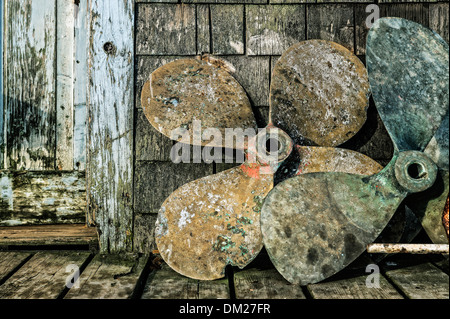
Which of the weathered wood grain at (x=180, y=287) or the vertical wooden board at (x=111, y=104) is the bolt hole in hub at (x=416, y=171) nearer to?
the weathered wood grain at (x=180, y=287)

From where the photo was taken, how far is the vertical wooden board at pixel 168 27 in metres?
2.15

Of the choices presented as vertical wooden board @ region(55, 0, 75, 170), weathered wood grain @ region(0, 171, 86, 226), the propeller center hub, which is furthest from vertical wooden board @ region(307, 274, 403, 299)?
vertical wooden board @ region(55, 0, 75, 170)

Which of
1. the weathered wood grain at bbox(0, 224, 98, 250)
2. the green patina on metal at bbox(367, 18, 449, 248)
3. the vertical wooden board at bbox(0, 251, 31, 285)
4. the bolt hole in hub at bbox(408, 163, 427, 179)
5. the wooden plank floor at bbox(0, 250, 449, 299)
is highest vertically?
the green patina on metal at bbox(367, 18, 449, 248)

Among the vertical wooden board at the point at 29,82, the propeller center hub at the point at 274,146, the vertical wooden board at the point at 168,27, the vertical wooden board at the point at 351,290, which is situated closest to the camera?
the vertical wooden board at the point at 351,290

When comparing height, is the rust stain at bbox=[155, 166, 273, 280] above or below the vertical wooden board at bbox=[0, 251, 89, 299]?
above

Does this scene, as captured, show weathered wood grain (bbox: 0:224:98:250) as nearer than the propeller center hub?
No

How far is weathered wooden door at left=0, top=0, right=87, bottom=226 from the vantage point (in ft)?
7.48

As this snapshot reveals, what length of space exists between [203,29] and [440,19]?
1246mm

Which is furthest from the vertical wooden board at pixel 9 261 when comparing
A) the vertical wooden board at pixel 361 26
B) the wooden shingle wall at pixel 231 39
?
the vertical wooden board at pixel 361 26

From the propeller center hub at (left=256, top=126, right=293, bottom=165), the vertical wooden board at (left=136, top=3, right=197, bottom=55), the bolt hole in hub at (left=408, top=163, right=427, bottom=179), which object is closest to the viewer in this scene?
the bolt hole in hub at (left=408, top=163, right=427, bottom=179)

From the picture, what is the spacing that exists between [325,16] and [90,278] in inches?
68.4

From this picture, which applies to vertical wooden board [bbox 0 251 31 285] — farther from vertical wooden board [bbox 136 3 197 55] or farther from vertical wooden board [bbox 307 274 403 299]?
vertical wooden board [bbox 307 274 403 299]

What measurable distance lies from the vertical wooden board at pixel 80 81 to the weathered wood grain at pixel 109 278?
62 centimetres

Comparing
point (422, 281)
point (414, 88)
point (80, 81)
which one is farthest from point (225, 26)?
point (422, 281)
